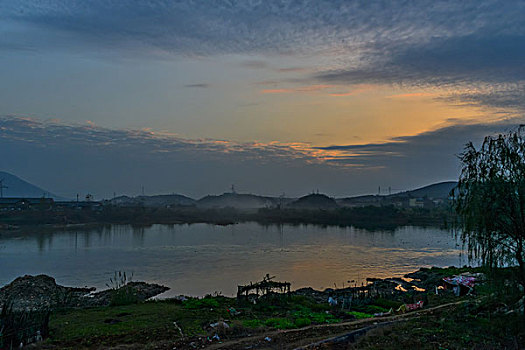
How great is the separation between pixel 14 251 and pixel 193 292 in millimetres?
23394

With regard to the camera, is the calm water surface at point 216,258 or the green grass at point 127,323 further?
the calm water surface at point 216,258

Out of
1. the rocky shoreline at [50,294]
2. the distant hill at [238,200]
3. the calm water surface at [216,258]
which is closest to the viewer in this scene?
the rocky shoreline at [50,294]

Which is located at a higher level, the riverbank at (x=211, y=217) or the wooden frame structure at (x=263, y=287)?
the riverbank at (x=211, y=217)

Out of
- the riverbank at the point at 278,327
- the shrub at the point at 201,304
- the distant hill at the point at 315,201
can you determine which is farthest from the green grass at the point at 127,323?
the distant hill at the point at 315,201

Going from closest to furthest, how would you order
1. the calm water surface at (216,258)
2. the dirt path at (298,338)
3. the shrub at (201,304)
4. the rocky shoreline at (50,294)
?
the dirt path at (298,338) → the shrub at (201,304) → the rocky shoreline at (50,294) → the calm water surface at (216,258)

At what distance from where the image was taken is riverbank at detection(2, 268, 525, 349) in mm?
7309

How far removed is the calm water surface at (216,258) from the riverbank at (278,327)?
7800mm

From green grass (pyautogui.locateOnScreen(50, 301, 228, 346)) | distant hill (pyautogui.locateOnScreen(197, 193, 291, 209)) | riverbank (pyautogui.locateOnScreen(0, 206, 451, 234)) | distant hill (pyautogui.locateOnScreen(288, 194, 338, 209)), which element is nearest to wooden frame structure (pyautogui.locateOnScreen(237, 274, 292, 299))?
green grass (pyautogui.locateOnScreen(50, 301, 228, 346))

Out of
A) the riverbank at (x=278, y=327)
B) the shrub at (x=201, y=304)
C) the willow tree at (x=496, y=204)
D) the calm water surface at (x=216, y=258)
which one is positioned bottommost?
the calm water surface at (x=216, y=258)

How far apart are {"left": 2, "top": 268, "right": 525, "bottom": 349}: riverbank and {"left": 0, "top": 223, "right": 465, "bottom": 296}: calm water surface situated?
780 cm

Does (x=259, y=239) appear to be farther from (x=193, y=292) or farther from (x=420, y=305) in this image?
(x=420, y=305)

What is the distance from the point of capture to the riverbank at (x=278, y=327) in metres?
7.31

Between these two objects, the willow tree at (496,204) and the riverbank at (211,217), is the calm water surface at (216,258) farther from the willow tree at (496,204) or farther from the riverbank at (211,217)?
the riverbank at (211,217)

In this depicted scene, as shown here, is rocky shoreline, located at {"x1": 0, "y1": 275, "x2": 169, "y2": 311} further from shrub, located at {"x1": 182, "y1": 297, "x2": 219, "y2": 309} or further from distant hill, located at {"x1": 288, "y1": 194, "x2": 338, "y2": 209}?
distant hill, located at {"x1": 288, "y1": 194, "x2": 338, "y2": 209}
